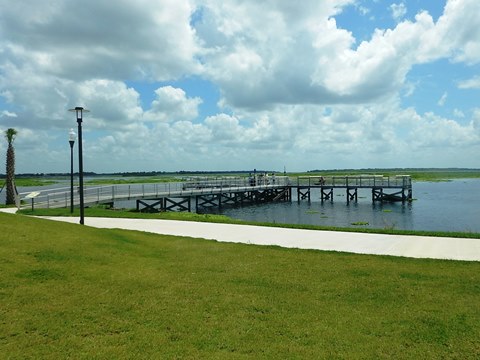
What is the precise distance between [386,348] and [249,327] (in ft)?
6.08

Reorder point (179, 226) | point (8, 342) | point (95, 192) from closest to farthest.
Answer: point (8, 342), point (179, 226), point (95, 192)

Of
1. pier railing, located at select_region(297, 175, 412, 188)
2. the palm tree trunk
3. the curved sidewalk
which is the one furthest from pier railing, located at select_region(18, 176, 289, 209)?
the curved sidewalk

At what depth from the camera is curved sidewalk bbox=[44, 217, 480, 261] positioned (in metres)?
11.9

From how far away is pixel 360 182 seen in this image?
51.7 metres

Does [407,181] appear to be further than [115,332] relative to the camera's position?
Yes

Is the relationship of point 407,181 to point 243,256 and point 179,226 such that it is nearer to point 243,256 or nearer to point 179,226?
point 179,226

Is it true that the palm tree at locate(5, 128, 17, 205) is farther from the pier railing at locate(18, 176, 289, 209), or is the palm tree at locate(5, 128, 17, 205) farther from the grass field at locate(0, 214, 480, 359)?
the grass field at locate(0, 214, 480, 359)

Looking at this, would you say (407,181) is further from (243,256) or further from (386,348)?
(386,348)

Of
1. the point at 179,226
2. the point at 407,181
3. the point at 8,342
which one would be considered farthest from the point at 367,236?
the point at 407,181

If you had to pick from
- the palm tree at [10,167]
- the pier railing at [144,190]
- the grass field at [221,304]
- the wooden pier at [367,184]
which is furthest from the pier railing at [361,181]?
the grass field at [221,304]

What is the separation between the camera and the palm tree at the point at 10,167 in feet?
97.0

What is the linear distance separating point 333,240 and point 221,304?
7.98m

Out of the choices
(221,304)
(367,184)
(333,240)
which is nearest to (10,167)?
(333,240)

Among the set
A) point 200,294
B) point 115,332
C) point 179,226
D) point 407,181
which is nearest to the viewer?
point 115,332
